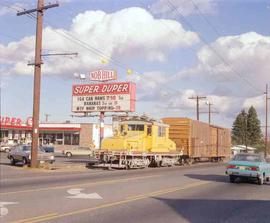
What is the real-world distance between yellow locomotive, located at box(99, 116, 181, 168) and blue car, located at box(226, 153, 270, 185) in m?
10.0

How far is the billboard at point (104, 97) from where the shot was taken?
1748 inches

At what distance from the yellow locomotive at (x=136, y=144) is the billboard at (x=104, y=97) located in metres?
8.36

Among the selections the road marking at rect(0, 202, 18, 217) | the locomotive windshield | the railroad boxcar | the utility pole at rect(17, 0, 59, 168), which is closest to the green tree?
the railroad boxcar

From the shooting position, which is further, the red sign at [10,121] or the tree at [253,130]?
the tree at [253,130]

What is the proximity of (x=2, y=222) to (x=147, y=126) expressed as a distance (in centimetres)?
2432

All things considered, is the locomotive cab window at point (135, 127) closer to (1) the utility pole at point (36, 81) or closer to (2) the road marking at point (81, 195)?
(1) the utility pole at point (36, 81)

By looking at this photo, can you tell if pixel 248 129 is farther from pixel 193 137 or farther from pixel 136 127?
pixel 136 127

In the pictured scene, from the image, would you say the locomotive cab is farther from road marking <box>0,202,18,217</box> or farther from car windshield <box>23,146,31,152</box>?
road marking <box>0,202,18,217</box>

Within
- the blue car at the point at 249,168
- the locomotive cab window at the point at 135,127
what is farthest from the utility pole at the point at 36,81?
the blue car at the point at 249,168

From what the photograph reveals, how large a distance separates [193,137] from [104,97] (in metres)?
9.15

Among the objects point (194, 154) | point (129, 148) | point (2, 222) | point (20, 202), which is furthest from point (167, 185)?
point (194, 154)

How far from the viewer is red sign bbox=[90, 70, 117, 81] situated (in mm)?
46188

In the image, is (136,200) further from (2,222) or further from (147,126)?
(147,126)

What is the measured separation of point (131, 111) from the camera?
145 feet
